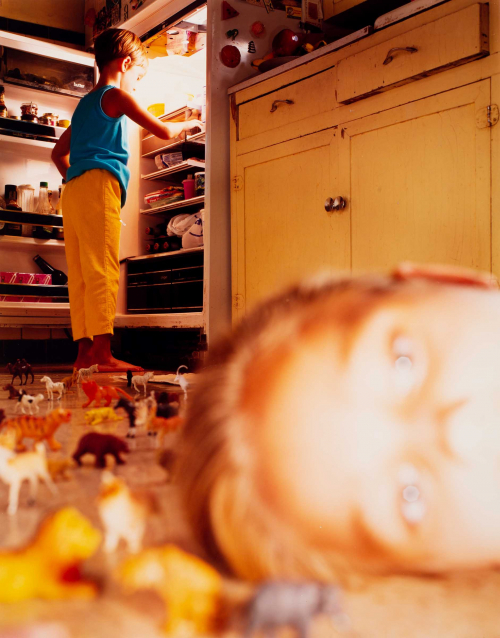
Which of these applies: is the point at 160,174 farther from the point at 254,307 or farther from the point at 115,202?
the point at 254,307

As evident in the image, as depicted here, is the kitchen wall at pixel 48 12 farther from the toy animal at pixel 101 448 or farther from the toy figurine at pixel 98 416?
the toy animal at pixel 101 448

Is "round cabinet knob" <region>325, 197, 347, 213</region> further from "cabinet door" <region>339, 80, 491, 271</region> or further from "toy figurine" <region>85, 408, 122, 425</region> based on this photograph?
"toy figurine" <region>85, 408, 122, 425</region>

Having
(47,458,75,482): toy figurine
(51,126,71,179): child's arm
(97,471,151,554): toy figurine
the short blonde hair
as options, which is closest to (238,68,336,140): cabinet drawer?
the short blonde hair

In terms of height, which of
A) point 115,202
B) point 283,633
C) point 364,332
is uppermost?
point 115,202

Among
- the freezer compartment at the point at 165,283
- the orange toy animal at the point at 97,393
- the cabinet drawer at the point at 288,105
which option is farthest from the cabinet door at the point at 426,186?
the freezer compartment at the point at 165,283

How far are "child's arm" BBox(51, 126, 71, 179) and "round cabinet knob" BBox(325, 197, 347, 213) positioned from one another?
872mm

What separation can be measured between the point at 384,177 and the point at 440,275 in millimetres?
859

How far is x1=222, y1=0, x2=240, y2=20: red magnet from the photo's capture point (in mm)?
1806

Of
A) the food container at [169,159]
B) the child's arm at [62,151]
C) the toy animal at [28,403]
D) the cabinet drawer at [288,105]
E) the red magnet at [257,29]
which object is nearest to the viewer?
the toy animal at [28,403]

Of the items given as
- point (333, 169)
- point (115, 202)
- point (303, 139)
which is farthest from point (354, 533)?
point (115, 202)

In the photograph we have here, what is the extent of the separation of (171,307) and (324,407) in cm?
231

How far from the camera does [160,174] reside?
2844 millimetres

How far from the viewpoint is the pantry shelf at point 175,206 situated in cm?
260

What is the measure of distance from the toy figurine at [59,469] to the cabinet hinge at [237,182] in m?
1.11
